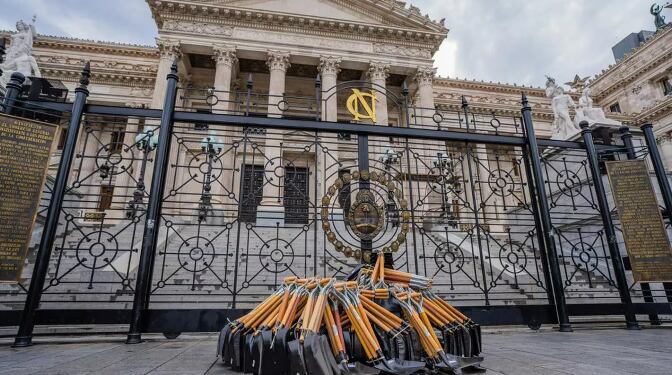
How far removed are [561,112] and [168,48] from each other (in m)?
21.4

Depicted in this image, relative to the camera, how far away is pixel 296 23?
23281mm

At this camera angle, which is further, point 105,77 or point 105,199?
point 105,77

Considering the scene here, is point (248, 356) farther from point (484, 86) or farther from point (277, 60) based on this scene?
point (484, 86)

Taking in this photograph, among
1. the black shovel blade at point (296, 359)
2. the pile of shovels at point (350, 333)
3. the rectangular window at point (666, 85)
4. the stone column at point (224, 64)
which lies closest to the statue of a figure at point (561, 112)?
the pile of shovels at point (350, 333)

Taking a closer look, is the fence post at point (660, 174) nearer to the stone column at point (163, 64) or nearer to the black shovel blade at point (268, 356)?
the black shovel blade at point (268, 356)

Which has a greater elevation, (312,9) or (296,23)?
(312,9)

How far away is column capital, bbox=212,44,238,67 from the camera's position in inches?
843

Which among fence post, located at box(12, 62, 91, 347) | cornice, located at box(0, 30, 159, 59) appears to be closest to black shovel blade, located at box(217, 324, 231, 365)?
fence post, located at box(12, 62, 91, 347)

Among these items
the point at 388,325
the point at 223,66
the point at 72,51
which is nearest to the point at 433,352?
the point at 388,325

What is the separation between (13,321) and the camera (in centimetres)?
429

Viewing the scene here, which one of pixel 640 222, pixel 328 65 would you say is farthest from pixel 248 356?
pixel 328 65

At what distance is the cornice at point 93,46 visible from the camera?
26.9 meters

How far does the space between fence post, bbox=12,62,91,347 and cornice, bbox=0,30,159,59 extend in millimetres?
27728

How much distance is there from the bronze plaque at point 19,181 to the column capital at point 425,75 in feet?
74.3
